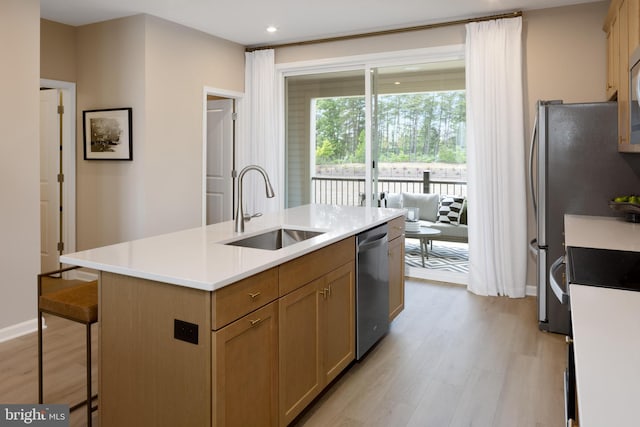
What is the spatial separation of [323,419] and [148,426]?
2.88 feet

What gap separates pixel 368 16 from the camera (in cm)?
460

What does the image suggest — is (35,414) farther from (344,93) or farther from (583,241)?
(344,93)

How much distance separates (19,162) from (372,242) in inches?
105

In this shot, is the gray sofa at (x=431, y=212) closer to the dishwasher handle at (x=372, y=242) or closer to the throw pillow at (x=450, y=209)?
the throw pillow at (x=450, y=209)

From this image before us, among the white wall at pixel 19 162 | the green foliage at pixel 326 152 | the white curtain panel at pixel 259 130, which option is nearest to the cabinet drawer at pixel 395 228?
the green foliage at pixel 326 152

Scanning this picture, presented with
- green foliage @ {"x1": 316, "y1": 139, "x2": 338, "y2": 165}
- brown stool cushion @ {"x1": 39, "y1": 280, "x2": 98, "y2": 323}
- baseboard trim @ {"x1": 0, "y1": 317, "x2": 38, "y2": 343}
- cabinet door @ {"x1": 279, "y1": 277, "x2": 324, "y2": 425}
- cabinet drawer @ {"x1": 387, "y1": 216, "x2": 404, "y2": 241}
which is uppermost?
green foliage @ {"x1": 316, "y1": 139, "x2": 338, "y2": 165}

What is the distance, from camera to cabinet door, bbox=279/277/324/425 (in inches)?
81.9

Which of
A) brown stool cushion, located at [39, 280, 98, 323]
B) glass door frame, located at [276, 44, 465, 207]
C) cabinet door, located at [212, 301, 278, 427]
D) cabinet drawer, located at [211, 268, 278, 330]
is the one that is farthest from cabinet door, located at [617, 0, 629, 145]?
brown stool cushion, located at [39, 280, 98, 323]

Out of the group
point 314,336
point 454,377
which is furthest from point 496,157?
point 314,336

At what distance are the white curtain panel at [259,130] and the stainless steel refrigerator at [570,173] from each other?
10.3ft

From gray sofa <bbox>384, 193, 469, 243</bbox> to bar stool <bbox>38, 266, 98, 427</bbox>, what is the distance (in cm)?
357

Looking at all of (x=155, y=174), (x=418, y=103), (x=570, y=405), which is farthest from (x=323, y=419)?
(x=418, y=103)

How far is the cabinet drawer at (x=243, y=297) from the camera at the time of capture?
5.53 feet

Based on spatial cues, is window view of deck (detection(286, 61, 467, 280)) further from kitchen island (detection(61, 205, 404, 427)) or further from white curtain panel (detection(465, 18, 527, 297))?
kitchen island (detection(61, 205, 404, 427))
